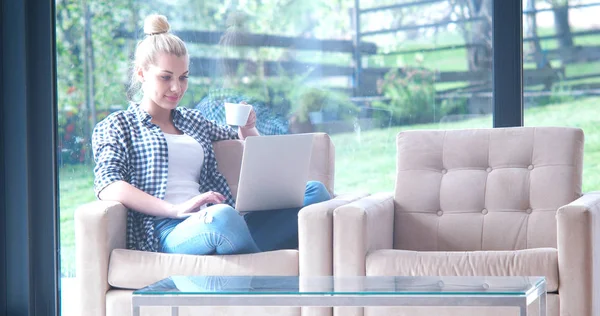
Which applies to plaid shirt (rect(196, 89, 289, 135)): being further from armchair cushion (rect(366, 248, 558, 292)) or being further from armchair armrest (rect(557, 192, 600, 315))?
armchair armrest (rect(557, 192, 600, 315))

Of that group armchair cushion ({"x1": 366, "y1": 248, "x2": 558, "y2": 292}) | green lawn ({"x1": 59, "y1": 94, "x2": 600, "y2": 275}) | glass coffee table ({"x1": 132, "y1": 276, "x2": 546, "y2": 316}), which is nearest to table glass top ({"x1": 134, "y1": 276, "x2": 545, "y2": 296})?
glass coffee table ({"x1": 132, "y1": 276, "x2": 546, "y2": 316})

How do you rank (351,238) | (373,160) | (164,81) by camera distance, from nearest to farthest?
(351,238)
(164,81)
(373,160)

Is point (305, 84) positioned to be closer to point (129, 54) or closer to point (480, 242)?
point (129, 54)

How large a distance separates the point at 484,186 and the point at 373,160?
31.2 inches

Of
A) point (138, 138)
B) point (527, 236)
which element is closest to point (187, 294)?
point (138, 138)

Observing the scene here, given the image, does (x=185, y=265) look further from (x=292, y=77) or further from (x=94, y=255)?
(x=292, y=77)

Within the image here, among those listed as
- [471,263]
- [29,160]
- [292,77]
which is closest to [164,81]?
[292,77]

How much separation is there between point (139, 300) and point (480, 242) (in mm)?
1655

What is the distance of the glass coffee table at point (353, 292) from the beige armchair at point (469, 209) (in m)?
0.64

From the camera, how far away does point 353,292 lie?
2064 mm

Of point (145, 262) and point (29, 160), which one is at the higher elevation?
point (29, 160)

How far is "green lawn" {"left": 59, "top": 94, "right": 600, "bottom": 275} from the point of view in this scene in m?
3.87

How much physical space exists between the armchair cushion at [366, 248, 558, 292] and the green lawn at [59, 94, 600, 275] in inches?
45.0

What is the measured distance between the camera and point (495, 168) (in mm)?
3430
